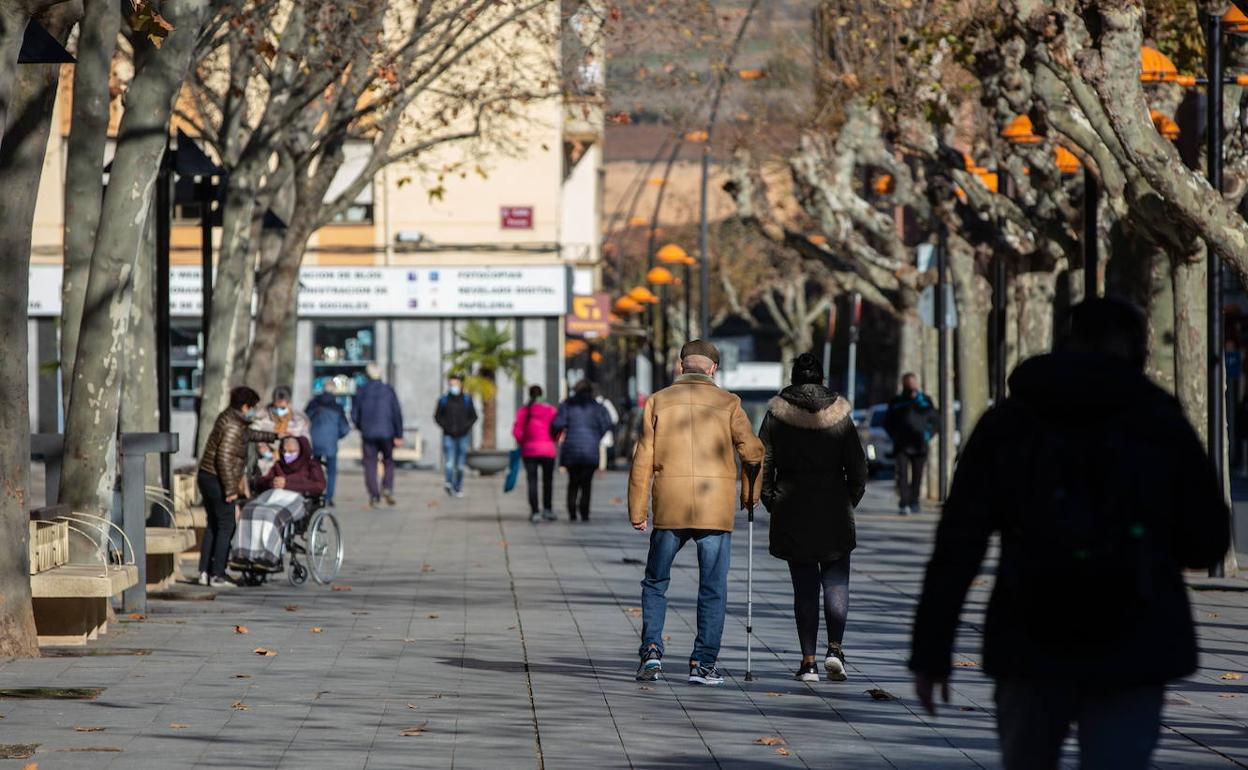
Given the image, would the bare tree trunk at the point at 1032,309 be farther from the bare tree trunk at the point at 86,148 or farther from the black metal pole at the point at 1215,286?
the bare tree trunk at the point at 86,148

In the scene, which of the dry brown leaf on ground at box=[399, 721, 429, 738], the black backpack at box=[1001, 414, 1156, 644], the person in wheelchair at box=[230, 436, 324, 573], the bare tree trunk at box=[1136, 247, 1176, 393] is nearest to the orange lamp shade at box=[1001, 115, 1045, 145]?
the bare tree trunk at box=[1136, 247, 1176, 393]

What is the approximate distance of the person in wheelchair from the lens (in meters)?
16.4

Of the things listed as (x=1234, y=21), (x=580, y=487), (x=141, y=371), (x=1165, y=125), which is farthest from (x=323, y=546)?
(x=580, y=487)

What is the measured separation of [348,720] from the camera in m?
9.16

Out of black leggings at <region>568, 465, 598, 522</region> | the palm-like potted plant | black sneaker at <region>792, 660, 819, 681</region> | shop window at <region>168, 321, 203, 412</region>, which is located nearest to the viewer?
black sneaker at <region>792, 660, 819, 681</region>

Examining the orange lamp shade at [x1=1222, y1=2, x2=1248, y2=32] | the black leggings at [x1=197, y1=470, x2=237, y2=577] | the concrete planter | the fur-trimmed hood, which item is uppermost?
the orange lamp shade at [x1=1222, y1=2, x2=1248, y2=32]

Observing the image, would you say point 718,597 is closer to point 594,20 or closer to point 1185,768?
point 1185,768

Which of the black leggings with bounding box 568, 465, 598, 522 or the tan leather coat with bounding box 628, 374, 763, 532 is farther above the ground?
the tan leather coat with bounding box 628, 374, 763, 532

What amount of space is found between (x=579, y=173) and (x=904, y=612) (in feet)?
138

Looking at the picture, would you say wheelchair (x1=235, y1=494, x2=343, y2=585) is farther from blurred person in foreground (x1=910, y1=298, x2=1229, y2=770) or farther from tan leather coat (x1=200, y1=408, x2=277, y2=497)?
blurred person in foreground (x1=910, y1=298, x2=1229, y2=770)

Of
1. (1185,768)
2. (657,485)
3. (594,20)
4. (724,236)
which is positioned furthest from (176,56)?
(724,236)

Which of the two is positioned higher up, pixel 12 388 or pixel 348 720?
pixel 12 388

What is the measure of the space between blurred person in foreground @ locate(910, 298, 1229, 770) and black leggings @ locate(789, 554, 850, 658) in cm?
597

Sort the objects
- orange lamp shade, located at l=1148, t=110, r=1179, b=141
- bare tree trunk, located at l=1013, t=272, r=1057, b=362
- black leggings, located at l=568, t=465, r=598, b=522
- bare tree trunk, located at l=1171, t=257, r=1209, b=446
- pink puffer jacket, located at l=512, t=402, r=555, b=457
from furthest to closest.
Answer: bare tree trunk, located at l=1013, t=272, r=1057, b=362
pink puffer jacket, located at l=512, t=402, r=555, b=457
black leggings, located at l=568, t=465, r=598, b=522
orange lamp shade, located at l=1148, t=110, r=1179, b=141
bare tree trunk, located at l=1171, t=257, r=1209, b=446
